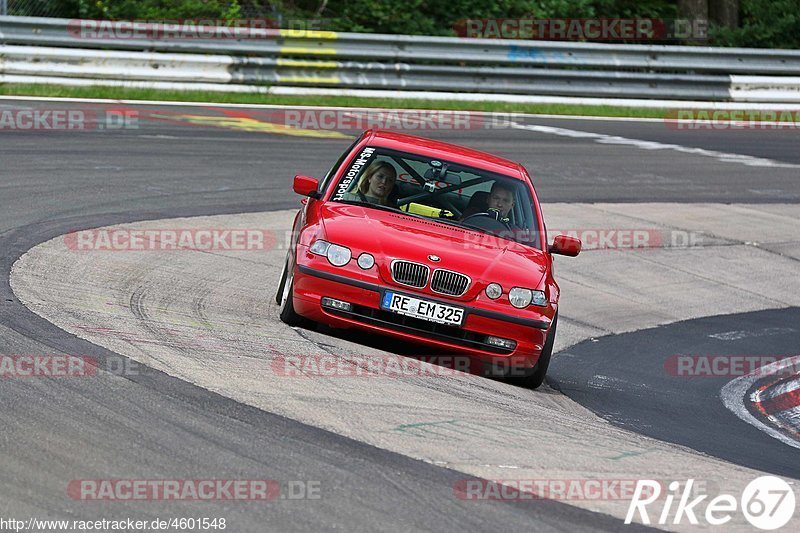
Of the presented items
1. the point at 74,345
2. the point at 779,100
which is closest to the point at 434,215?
the point at 74,345

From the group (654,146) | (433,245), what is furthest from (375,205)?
(654,146)

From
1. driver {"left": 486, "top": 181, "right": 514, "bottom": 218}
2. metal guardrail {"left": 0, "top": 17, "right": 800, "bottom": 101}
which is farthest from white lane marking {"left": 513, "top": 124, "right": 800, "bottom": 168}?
driver {"left": 486, "top": 181, "right": 514, "bottom": 218}

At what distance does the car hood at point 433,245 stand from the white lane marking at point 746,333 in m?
3.10

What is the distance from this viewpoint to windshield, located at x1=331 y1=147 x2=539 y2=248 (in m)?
9.23

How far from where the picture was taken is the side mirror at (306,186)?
9.20m

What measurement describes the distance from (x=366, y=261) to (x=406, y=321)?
473mm

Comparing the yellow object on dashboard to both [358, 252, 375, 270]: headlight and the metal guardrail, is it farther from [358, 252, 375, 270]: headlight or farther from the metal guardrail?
the metal guardrail

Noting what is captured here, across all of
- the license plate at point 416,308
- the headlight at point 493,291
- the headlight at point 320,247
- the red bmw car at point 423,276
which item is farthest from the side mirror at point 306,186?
the headlight at point 493,291

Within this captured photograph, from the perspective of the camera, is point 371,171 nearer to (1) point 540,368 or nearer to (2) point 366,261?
(2) point 366,261

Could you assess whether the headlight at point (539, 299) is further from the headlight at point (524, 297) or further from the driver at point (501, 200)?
the driver at point (501, 200)

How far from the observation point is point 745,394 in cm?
965

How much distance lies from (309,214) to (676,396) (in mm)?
3000

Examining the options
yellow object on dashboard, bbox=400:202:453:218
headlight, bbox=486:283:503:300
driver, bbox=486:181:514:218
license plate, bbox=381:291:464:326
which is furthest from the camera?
driver, bbox=486:181:514:218

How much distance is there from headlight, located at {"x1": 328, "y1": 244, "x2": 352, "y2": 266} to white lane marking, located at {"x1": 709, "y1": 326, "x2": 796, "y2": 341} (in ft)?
14.7
